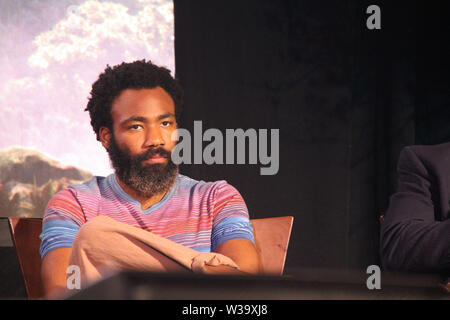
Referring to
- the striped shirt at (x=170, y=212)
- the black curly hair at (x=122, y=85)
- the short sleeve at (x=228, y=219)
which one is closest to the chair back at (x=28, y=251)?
the striped shirt at (x=170, y=212)

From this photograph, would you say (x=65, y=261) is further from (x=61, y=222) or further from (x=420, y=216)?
(x=420, y=216)

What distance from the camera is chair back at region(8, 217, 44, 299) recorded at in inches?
69.4

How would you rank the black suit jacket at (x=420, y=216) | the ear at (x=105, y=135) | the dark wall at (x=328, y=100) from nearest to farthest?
the black suit jacket at (x=420, y=216), the ear at (x=105, y=135), the dark wall at (x=328, y=100)

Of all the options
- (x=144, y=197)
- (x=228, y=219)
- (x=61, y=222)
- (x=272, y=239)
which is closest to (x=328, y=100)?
(x=272, y=239)

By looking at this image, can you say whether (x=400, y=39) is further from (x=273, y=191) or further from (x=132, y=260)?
(x=132, y=260)

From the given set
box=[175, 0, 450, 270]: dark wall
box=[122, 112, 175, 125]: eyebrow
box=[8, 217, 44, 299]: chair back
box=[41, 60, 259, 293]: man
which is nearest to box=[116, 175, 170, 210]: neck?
box=[41, 60, 259, 293]: man

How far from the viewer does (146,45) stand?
274 cm

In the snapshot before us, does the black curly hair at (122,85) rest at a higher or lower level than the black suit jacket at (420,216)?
higher

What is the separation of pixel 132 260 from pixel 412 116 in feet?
8.17

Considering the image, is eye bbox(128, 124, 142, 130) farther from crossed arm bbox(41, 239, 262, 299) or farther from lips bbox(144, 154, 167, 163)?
crossed arm bbox(41, 239, 262, 299)

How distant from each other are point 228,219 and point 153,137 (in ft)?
1.56

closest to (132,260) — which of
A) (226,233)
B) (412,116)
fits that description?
(226,233)

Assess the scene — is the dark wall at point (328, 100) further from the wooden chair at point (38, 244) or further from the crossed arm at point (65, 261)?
the crossed arm at point (65, 261)

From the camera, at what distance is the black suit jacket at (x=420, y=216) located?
1.19 meters
